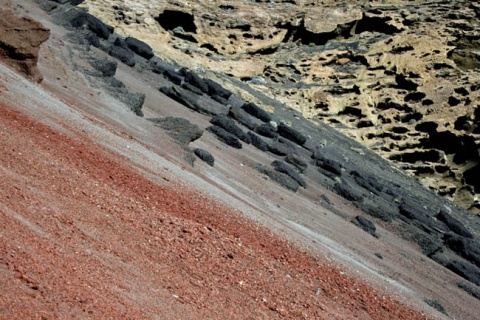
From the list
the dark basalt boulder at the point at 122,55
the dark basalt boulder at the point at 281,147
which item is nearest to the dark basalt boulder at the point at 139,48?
the dark basalt boulder at the point at 122,55

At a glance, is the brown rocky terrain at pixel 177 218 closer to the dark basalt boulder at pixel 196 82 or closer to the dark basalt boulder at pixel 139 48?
the dark basalt boulder at pixel 196 82

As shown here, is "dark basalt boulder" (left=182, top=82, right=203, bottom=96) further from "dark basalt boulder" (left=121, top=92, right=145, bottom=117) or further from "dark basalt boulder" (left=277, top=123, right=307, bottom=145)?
"dark basalt boulder" (left=121, top=92, right=145, bottom=117)

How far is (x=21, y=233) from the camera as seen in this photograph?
629cm

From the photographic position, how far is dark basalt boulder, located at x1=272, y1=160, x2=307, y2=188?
22.9 meters

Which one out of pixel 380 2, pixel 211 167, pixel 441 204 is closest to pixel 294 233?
pixel 211 167

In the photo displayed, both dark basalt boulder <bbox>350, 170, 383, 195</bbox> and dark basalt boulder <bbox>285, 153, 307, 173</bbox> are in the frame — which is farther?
dark basalt boulder <bbox>350, 170, 383, 195</bbox>

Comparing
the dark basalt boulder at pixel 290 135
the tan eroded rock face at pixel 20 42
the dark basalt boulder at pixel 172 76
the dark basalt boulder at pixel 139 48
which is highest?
the tan eroded rock face at pixel 20 42

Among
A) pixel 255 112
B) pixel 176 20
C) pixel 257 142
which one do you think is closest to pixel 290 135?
pixel 255 112

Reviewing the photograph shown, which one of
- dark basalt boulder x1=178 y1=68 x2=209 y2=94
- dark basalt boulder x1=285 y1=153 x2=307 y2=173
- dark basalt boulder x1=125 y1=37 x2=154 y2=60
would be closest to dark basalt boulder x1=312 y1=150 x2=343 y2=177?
dark basalt boulder x1=285 y1=153 x2=307 y2=173

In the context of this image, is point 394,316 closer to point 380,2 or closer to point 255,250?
point 255,250

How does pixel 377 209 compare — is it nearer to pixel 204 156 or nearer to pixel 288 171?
pixel 288 171

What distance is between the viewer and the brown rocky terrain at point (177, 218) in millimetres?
6426

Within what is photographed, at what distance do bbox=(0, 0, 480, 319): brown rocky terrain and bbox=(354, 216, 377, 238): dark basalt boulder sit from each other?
86mm

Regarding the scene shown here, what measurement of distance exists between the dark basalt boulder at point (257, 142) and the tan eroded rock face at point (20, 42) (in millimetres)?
12134
